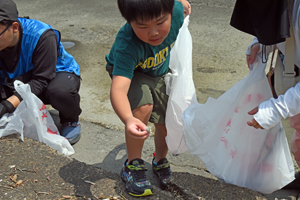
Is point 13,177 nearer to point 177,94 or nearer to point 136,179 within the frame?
point 136,179

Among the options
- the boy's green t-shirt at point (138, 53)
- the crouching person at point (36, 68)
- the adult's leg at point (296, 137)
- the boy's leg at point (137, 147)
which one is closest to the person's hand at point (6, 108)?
the crouching person at point (36, 68)

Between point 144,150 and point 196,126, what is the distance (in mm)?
758

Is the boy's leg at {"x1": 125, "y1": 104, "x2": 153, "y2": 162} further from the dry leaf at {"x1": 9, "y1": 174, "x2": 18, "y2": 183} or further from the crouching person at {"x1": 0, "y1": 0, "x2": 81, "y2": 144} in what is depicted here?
the crouching person at {"x1": 0, "y1": 0, "x2": 81, "y2": 144}

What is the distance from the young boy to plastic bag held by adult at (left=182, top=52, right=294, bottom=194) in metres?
0.28

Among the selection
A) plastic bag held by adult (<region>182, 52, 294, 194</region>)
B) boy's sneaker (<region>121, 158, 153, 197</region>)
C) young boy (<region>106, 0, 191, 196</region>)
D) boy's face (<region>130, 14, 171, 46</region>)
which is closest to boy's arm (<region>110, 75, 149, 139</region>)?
young boy (<region>106, 0, 191, 196</region>)

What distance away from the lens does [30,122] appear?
2.57 meters

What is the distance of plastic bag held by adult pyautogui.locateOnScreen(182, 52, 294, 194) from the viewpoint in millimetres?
1920

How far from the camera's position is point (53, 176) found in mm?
2158

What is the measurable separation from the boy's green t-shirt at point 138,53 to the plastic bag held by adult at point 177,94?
0.42ft

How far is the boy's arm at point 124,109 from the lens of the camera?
1.55m

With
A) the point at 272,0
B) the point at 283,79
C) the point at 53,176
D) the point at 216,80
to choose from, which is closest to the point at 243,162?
the point at 283,79

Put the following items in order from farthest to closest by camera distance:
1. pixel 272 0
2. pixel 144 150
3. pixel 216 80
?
1. pixel 216 80
2. pixel 144 150
3. pixel 272 0

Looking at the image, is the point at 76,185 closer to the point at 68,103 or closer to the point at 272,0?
the point at 68,103

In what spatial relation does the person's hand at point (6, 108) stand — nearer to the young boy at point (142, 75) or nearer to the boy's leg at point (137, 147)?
the young boy at point (142, 75)
